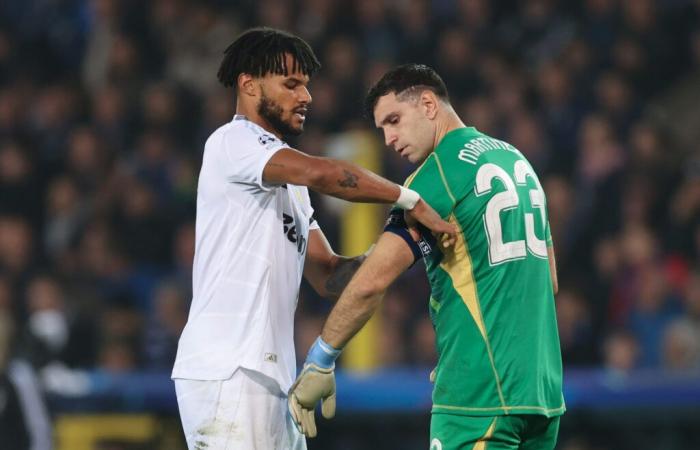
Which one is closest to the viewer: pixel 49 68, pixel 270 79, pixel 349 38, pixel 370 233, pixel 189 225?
pixel 270 79

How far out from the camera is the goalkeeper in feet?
16.1

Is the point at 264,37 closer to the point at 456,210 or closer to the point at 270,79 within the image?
the point at 270,79

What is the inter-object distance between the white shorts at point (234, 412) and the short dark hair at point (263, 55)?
A: 48.0 inches

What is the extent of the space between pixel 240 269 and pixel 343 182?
1.73 feet

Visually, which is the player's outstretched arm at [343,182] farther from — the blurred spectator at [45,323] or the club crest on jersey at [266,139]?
the blurred spectator at [45,323]

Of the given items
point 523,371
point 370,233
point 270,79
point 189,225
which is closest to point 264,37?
point 270,79

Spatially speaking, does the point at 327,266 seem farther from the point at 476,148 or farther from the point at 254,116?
the point at 476,148

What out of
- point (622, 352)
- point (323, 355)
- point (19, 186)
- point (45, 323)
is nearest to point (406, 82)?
point (323, 355)

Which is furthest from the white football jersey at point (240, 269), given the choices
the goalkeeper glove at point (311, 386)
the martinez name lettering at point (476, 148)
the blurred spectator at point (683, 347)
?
the blurred spectator at point (683, 347)

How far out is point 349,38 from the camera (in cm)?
1216

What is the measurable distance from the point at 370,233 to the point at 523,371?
4287mm

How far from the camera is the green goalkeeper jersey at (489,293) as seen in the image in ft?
16.1

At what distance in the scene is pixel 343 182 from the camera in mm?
4938

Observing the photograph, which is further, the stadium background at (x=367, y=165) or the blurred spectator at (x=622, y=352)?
the blurred spectator at (x=622, y=352)
